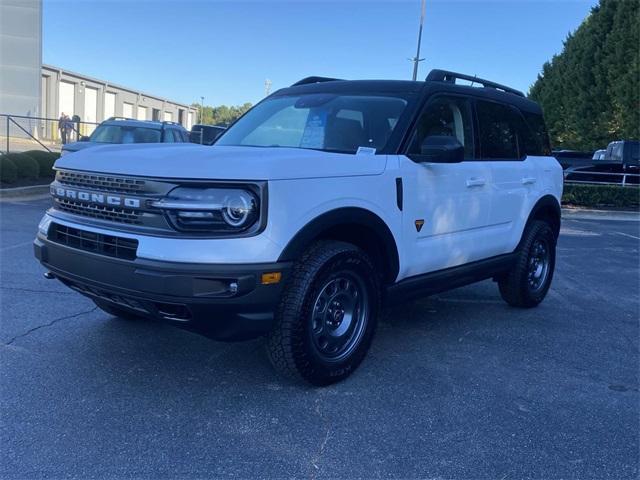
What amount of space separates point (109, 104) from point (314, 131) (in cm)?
5199

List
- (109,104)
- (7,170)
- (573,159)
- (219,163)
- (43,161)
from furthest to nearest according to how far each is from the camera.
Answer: (109,104) → (573,159) → (43,161) → (7,170) → (219,163)

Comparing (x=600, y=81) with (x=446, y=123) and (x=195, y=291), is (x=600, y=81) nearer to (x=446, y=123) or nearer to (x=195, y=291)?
(x=446, y=123)

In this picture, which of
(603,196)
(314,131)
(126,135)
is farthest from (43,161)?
(603,196)

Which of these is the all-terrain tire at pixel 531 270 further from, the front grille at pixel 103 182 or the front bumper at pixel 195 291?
the front grille at pixel 103 182

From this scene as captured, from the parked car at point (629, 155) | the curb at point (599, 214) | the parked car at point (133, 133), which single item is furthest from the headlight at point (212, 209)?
the parked car at point (629, 155)

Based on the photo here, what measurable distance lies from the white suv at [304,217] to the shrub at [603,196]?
47.4 feet

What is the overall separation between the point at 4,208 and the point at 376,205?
961 centimetres

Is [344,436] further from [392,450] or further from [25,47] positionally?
[25,47]

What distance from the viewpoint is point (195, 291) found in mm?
3141

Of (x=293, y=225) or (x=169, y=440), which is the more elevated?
(x=293, y=225)

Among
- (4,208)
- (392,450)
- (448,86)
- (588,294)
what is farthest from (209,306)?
(4,208)

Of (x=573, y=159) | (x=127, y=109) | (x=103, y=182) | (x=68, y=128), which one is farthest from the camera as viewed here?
(x=127, y=109)

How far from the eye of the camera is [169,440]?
3.07 m

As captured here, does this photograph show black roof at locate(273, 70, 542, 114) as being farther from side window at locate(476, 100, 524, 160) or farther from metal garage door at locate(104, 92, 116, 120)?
metal garage door at locate(104, 92, 116, 120)
